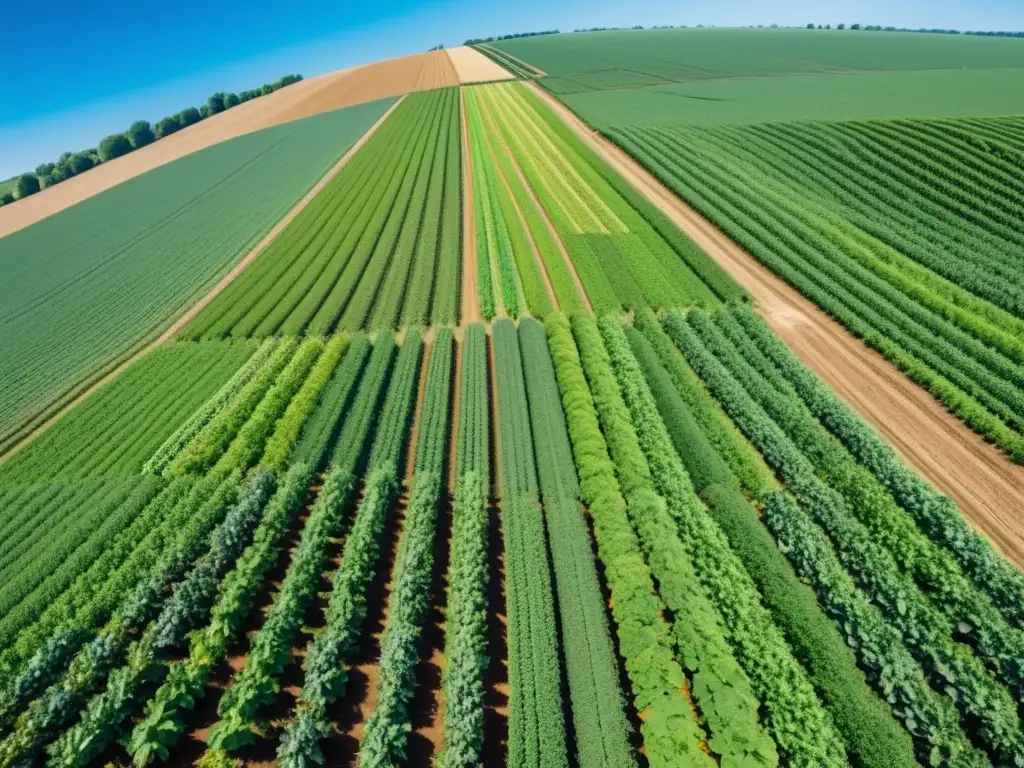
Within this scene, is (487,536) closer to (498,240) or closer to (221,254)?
(498,240)

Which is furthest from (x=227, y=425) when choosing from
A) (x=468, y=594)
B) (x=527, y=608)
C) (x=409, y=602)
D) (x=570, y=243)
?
(x=570, y=243)

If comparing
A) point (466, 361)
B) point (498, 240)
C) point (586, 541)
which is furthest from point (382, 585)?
point (498, 240)

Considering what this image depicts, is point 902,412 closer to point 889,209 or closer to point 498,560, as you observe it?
point 498,560

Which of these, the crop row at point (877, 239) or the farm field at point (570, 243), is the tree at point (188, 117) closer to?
the farm field at point (570, 243)

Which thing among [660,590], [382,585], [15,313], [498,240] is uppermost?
[15,313]

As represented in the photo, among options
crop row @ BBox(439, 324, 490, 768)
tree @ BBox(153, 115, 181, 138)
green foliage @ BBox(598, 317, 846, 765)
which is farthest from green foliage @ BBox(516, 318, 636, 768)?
tree @ BBox(153, 115, 181, 138)

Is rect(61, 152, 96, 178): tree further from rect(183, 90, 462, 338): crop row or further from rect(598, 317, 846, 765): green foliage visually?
rect(598, 317, 846, 765): green foliage
